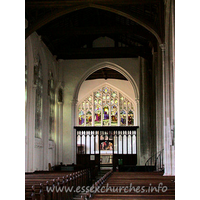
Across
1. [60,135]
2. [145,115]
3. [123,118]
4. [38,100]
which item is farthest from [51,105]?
[123,118]

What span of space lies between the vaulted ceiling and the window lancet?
5809mm

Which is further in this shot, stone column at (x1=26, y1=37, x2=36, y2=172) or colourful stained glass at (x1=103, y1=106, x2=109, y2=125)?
colourful stained glass at (x1=103, y1=106, x2=109, y2=125)

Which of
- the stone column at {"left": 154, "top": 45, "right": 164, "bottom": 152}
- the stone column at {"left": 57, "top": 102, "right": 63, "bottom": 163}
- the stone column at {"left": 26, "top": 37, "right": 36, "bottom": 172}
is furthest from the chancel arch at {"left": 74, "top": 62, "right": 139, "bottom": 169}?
the stone column at {"left": 154, "top": 45, "right": 164, "bottom": 152}

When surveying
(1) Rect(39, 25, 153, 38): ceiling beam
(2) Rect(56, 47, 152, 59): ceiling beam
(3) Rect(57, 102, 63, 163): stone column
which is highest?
(1) Rect(39, 25, 153, 38): ceiling beam

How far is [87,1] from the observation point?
12.8 m

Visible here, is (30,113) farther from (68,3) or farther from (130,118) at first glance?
(130,118)

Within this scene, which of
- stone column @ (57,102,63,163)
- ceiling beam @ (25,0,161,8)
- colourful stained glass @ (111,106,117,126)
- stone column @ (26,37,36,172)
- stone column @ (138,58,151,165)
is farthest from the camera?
colourful stained glass @ (111,106,117,126)

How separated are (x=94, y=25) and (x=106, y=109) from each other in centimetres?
864

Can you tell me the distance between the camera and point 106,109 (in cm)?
2666

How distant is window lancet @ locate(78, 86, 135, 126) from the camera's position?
86.2 feet

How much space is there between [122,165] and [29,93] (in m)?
8.15

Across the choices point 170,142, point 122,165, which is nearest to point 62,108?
point 122,165

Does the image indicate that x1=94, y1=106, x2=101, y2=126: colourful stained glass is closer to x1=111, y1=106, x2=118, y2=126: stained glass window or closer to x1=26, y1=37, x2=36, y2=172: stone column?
x1=111, y1=106, x2=118, y2=126: stained glass window

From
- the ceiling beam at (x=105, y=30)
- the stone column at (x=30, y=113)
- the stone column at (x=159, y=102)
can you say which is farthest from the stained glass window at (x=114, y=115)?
the stone column at (x=159, y=102)
